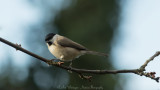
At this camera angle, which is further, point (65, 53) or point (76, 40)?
point (76, 40)

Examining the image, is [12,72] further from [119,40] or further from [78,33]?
[119,40]

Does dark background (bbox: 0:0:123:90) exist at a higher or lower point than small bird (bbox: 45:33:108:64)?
higher

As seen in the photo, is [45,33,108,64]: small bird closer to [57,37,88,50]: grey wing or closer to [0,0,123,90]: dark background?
[57,37,88,50]: grey wing

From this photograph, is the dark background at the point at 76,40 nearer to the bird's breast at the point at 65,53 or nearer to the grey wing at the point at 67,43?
the grey wing at the point at 67,43

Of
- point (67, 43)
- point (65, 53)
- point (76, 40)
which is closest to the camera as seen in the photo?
point (65, 53)

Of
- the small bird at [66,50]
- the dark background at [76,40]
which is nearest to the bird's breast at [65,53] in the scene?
the small bird at [66,50]

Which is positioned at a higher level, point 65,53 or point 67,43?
point 67,43

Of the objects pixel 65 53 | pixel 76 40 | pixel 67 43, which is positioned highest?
pixel 76 40

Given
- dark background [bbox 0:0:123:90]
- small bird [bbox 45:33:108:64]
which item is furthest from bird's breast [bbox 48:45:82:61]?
dark background [bbox 0:0:123:90]

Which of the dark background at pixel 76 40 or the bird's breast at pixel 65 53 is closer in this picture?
the bird's breast at pixel 65 53

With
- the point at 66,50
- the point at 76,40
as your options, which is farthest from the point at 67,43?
the point at 76,40

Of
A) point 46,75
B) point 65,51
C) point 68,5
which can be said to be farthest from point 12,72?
point 65,51

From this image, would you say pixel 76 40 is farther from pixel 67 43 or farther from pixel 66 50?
pixel 66 50

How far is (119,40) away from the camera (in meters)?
21.3
